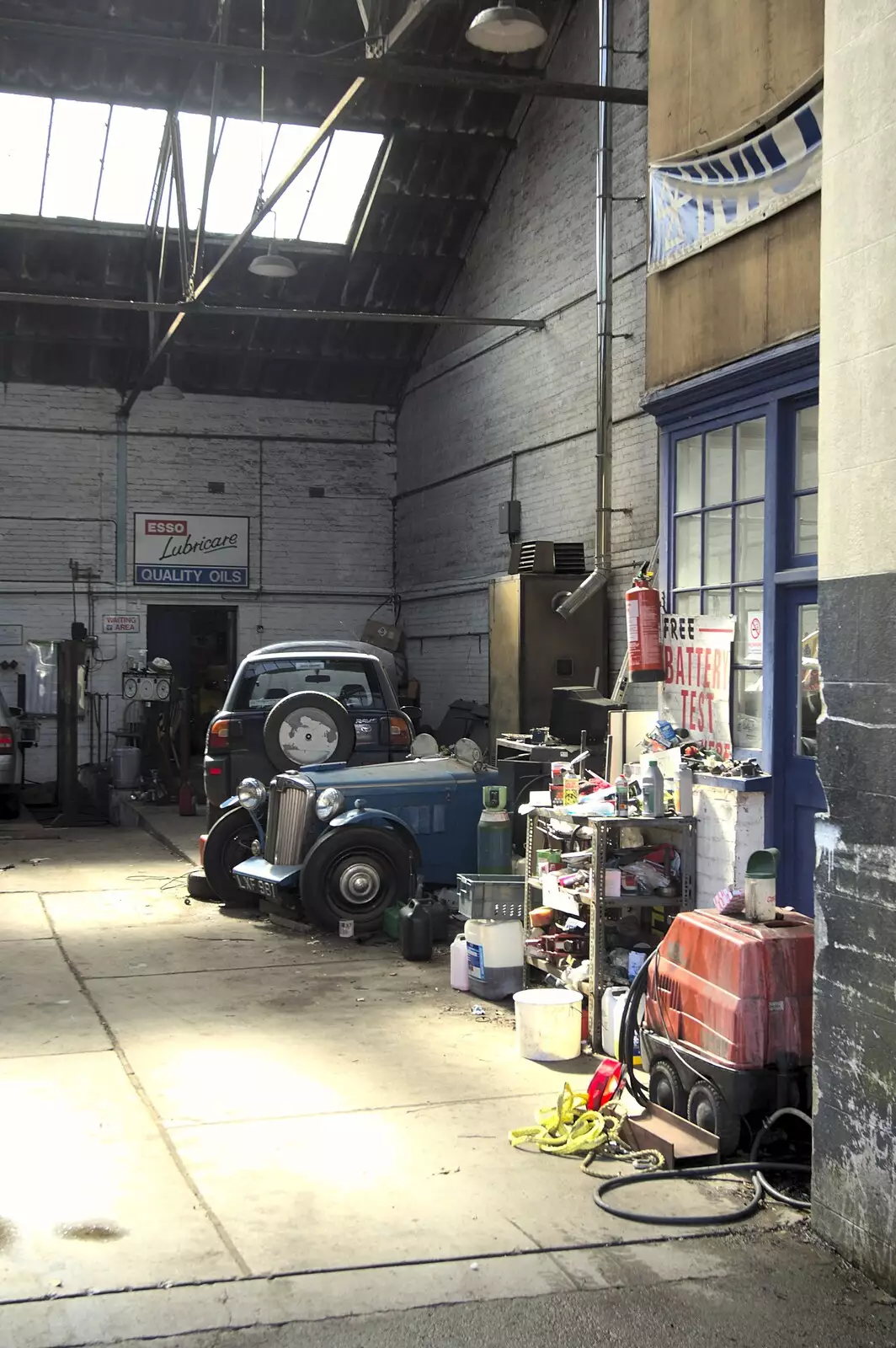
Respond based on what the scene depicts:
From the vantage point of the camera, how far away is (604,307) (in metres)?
12.1

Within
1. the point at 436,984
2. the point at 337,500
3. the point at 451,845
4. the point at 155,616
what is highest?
the point at 337,500

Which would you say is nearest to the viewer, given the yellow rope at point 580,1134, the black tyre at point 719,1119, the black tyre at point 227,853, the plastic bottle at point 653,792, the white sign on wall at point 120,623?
the black tyre at point 719,1119

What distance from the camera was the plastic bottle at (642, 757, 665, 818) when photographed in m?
6.09

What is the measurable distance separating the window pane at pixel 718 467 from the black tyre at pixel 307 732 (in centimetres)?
393

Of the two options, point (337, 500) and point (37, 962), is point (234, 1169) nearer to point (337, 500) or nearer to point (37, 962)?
point (37, 962)

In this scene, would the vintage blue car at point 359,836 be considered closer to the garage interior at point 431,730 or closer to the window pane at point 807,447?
the garage interior at point 431,730

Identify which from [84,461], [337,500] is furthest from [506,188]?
[84,461]

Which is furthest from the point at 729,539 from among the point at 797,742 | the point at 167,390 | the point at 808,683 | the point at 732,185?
the point at 167,390

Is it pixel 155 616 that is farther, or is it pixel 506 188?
pixel 155 616

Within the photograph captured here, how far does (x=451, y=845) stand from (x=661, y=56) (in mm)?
5036

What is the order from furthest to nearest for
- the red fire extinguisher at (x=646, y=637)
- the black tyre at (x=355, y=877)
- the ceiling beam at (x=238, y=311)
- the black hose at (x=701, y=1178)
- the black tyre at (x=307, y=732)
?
A: the ceiling beam at (x=238, y=311), the black tyre at (x=307, y=732), the black tyre at (x=355, y=877), the red fire extinguisher at (x=646, y=637), the black hose at (x=701, y=1178)

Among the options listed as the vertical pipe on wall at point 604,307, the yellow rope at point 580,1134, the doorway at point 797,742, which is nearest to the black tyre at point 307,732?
the vertical pipe on wall at point 604,307

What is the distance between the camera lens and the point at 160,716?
55.2 ft

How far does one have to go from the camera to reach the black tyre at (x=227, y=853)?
9.41m
